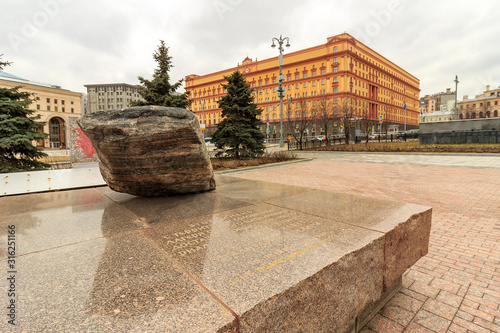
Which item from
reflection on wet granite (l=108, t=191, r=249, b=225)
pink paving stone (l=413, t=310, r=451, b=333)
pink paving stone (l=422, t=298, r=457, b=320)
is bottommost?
pink paving stone (l=413, t=310, r=451, b=333)

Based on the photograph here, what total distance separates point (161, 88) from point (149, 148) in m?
15.0

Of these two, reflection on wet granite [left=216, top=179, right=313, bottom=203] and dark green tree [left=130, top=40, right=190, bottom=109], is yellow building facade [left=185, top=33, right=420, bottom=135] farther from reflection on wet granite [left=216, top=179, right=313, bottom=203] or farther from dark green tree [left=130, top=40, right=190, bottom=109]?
reflection on wet granite [left=216, top=179, right=313, bottom=203]

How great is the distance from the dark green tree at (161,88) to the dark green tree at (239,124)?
2851 millimetres

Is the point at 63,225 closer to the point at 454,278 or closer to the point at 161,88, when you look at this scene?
the point at 454,278

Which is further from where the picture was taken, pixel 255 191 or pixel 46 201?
pixel 255 191

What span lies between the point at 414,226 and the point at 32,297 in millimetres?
3448

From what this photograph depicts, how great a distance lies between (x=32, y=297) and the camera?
1.60 m

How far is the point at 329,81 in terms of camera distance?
226 feet

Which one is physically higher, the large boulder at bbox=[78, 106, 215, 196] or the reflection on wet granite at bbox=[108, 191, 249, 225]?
the large boulder at bbox=[78, 106, 215, 196]

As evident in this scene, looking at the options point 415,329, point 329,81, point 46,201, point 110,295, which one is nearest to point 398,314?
point 415,329

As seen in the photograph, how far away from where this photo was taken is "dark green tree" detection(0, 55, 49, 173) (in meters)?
9.34

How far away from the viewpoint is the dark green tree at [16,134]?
30.6 feet

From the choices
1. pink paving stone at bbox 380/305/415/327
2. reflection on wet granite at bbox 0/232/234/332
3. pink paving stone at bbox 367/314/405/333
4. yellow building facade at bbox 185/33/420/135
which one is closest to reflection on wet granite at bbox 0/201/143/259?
reflection on wet granite at bbox 0/232/234/332

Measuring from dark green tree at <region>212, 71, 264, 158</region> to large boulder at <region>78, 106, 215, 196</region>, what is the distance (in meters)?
13.4
